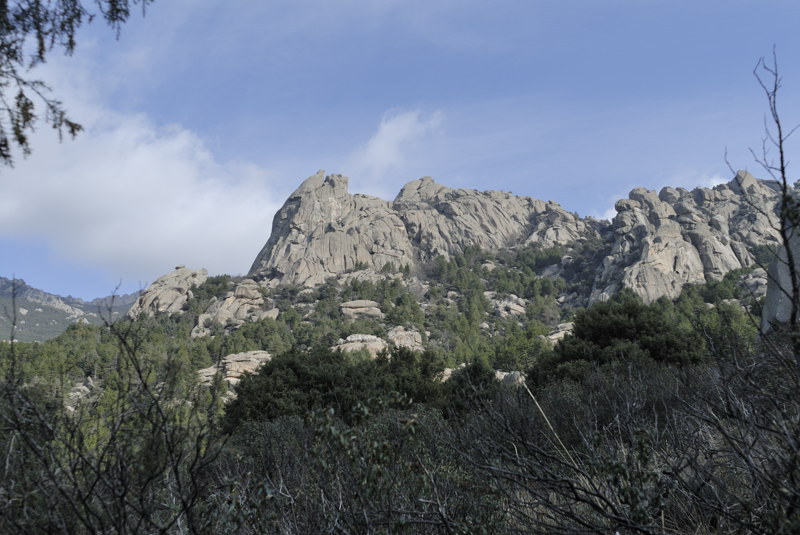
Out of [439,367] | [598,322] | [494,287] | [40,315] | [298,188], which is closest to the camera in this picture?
[598,322]

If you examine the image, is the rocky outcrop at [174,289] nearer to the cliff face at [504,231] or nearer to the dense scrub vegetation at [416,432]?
the cliff face at [504,231]

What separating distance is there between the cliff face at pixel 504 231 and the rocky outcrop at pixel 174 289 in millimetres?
11854

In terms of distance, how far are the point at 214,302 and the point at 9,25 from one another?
8289 centimetres

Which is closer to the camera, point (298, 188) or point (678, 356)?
point (678, 356)

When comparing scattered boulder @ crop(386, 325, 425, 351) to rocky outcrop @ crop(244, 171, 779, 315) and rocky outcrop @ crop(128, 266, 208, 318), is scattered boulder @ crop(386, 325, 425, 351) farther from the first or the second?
rocky outcrop @ crop(128, 266, 208, 318)

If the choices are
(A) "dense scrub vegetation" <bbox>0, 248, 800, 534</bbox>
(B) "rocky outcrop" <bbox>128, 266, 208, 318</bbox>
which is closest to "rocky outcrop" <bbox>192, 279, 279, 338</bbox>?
(A) "dense scrub vegetation" <bbox>0, 248, 800, 534</bbox>

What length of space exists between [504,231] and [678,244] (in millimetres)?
46254

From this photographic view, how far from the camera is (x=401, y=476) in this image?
4078mm

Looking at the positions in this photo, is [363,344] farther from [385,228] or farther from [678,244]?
[385,228]

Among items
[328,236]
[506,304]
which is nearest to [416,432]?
[506,304]

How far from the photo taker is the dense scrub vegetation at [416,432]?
7.55 feet

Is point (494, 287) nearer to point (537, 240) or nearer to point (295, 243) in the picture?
point (537, 240)

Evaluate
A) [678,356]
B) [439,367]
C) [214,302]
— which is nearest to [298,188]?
[214,302]

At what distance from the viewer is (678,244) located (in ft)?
246
